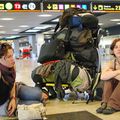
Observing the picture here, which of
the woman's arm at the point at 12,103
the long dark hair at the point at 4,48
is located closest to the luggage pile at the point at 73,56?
the woman's arm at the point at 12,103

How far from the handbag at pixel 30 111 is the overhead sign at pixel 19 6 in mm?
4537

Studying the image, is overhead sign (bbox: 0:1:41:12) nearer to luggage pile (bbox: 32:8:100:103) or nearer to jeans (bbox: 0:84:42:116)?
luggage pile (bbox: 32:8:100:103)

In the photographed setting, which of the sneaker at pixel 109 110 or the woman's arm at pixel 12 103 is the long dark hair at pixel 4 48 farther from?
the sneaker at pixel 109 110

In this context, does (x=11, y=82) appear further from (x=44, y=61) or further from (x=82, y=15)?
(x=82, y=15)

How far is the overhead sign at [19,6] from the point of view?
7441mm

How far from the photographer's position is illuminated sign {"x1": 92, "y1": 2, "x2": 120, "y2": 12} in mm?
8166

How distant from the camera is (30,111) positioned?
3293 millimetres

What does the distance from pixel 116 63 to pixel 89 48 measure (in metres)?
0.86

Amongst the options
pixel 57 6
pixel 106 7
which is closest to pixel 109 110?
pixel 57 6

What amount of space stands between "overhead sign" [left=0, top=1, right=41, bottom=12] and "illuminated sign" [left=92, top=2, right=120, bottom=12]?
1.49 meters

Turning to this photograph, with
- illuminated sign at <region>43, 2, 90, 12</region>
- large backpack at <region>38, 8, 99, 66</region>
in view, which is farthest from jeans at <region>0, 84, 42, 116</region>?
illuminated sign at <region>43, 2, 90, 12</region>

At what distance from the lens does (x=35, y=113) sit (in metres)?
3.30

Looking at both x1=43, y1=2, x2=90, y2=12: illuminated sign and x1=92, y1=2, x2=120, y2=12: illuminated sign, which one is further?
x1=92, y1=2, x2=120, y2=12: illuminated sign

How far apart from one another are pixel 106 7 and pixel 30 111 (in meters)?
5.56
